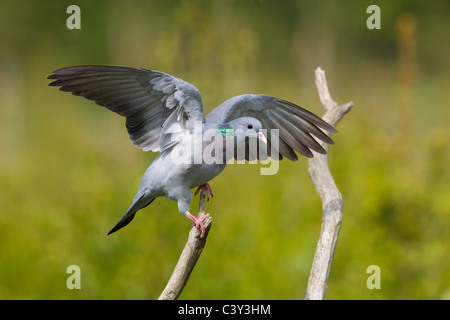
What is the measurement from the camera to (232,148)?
250 cm

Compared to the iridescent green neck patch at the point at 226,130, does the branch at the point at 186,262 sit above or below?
below

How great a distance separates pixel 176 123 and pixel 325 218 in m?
0.76

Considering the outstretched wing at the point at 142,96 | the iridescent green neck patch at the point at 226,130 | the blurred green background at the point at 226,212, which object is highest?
the outstretched wing at the point at 142,96

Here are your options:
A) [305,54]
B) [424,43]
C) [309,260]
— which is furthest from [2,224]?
[424,43]

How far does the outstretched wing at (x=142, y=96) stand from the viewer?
8.39ft

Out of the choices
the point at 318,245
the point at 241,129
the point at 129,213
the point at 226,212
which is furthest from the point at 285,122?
the point at 226,212

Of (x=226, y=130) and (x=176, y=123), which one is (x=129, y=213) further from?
(x=226, y=130)

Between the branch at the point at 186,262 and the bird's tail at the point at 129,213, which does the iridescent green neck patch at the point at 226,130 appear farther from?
the bird's tail at the point at 129,213

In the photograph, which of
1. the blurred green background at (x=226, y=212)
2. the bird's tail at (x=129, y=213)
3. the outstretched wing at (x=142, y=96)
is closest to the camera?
the outstretched wing at (x=142, y=96)

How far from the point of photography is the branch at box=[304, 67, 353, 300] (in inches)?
98.8

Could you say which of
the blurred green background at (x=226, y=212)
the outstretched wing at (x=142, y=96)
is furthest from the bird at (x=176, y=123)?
the blurred green background at (x=226, y=212)

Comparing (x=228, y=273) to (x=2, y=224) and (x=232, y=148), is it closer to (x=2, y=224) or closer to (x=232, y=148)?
(x=232, y=148)

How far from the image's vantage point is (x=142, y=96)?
105 inches

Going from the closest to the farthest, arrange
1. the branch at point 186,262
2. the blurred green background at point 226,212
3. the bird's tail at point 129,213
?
1. the branch at point 186,262
2. the bird's tail at point 129,213
3. the blurred green background at point 226,212
